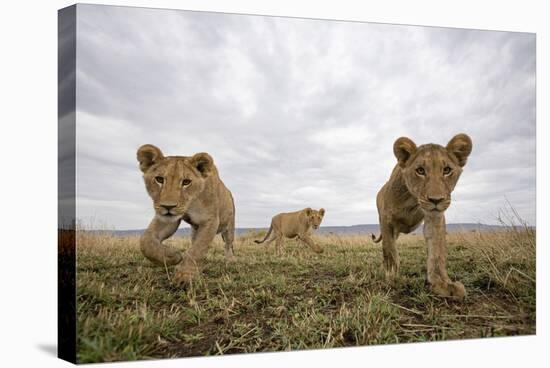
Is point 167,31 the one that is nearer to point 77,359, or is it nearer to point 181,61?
point 181,61

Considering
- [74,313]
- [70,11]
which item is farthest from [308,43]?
[74,313]

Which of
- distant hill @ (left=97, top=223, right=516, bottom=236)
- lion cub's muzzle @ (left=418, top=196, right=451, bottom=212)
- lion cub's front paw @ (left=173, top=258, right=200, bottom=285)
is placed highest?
lion cub's muzzle @ (left=418, top=196, right=451, bottom=212)

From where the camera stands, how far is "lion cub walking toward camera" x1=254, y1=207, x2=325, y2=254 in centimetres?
612

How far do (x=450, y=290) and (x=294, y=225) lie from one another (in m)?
1.63

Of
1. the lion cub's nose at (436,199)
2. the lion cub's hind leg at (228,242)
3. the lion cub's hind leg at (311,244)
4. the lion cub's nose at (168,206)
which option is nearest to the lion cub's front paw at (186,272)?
the lion cub's hind leg at (228,242)

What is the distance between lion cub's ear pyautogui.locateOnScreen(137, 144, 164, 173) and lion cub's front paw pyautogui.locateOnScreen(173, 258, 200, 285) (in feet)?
2.92

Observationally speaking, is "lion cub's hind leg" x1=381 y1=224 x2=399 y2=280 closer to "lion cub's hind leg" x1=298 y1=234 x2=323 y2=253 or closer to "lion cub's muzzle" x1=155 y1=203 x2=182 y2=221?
"lion cub's hind leg" x1=298 y1=234 x2=323 y2=253

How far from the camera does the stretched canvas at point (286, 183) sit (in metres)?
5.32

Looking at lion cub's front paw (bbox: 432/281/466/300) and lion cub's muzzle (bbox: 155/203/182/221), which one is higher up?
lion cub's muzzle (bbox: 155/203/182/221)

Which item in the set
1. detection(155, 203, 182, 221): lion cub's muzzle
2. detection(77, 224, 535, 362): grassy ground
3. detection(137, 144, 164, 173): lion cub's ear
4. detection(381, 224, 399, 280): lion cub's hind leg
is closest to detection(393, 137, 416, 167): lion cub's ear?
detection(381, 224, 399, 280): lion cub's hind leg

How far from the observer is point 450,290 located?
6426 millimetres

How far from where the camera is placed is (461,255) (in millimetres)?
6672

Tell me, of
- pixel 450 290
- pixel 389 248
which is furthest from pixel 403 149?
pixel 450 290

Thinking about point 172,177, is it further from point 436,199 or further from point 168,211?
point 436,199
